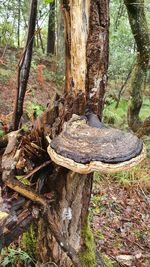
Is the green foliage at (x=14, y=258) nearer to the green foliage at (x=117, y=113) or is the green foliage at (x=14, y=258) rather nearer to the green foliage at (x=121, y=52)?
the green foliage at (x=117, y=113)

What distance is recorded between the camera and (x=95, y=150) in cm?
157

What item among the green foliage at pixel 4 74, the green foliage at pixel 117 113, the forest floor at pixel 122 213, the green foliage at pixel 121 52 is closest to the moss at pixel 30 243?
the forest floor at pixel 122 213

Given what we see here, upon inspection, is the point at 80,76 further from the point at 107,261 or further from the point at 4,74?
the point at 4,74

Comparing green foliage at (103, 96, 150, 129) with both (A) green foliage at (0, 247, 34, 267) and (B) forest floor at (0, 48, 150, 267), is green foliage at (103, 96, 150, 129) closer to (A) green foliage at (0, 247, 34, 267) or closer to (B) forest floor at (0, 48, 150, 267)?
(B) forest floor at (0, 48, 150, 267)

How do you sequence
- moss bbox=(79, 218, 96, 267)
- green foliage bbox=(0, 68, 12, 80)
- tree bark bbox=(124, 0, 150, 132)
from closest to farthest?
moss bbox=(79, 218, 96, 267), tree bark bbox=(124, 0, 150, 132), green foliage bbox=(0, 68, 12, 80)

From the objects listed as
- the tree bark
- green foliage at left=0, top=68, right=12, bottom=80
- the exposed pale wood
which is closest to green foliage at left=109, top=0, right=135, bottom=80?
green foliage at left=0, top=68, right=12, bottom=80

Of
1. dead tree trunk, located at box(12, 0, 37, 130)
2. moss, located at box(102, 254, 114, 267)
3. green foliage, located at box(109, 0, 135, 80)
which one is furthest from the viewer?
green foliage, located at box(109, 0, 135, 80)

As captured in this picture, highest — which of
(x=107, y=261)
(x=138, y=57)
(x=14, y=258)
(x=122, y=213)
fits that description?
(x=138, y=57)

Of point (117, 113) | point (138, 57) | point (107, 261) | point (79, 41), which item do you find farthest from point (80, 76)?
point (117, 113)

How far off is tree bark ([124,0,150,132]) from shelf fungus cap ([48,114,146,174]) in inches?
153

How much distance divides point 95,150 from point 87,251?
1.61 meters

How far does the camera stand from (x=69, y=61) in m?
2.02

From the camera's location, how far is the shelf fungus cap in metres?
1.50

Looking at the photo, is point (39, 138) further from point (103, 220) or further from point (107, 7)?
point (103, 220)
